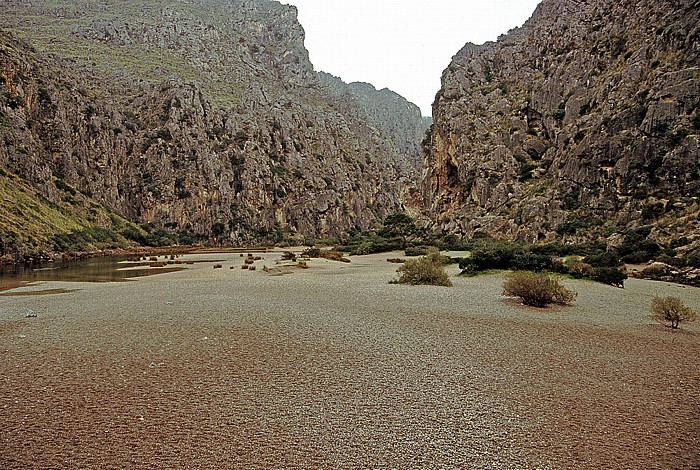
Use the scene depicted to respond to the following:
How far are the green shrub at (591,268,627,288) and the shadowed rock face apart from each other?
1026 cm

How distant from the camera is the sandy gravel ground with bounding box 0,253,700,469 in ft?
13.4

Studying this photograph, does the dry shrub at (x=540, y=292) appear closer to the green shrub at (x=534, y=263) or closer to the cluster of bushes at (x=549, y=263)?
the cluster of bushes at (x=549, y=263)

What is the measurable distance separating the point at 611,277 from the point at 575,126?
34459 mm

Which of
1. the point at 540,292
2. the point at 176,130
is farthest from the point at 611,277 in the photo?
the point at 176,130

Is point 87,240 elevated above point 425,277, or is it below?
above

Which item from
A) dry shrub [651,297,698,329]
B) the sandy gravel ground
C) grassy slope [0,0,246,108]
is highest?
grassy slope [0,0,246,108]

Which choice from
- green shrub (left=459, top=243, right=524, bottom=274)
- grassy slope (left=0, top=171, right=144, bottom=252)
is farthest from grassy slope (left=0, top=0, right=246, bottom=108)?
green shrub (left=459, top=243, right=524, bottom=274)

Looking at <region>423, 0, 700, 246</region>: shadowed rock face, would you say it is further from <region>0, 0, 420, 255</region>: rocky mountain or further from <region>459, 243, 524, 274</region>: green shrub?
<region>0, 0, 420, 255</region>: rocky mountain

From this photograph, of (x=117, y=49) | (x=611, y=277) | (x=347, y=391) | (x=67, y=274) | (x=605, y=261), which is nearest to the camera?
(x=347, y=391)

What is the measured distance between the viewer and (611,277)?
1803 centimetres

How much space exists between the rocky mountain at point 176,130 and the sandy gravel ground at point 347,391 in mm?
40424

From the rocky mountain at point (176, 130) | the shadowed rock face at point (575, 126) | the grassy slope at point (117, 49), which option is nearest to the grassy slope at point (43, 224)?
the rocky mountain at point (176, 130)

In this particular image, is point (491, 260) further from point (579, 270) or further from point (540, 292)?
point (540, 292)

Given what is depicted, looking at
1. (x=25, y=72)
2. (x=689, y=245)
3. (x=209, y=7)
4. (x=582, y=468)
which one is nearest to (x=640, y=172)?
(x=689, y=245)
